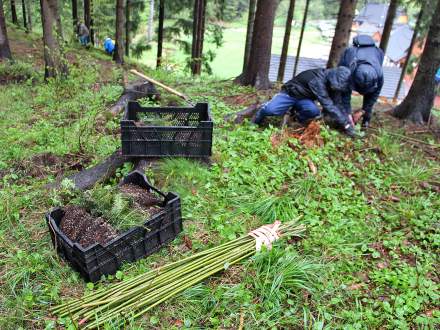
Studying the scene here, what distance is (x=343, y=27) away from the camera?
7.40 m

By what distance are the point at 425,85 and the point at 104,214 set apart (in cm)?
565

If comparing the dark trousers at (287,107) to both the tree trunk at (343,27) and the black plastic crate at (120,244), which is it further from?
the tree trunk at (343,27)

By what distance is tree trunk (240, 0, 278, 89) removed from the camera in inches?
281

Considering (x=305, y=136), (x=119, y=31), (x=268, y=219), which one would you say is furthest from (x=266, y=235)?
(x=119, y=31)

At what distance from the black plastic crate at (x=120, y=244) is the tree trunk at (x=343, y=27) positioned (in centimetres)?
597

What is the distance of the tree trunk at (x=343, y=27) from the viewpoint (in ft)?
23.8

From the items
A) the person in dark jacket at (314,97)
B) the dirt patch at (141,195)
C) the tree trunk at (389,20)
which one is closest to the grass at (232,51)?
the tree trunk at (389,20)

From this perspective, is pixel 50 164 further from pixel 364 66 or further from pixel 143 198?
pixel 364 66

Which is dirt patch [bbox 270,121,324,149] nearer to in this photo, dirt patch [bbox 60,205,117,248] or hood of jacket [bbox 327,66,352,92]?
hood of jacket [bbox 327,66,352,92]

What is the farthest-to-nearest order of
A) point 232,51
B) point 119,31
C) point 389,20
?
point 232,51 < point 119,31 < point 389,20

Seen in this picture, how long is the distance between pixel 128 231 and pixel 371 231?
2.47 m

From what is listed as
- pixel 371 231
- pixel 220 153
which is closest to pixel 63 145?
pixel 220 153

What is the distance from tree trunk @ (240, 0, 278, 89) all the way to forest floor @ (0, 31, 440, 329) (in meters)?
1.96

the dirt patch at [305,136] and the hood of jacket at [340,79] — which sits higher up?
the hood of jacket at [340,79]
